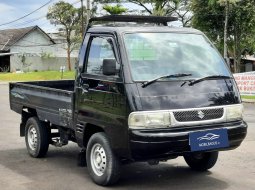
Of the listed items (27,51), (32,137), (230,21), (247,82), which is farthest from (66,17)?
(32,137)

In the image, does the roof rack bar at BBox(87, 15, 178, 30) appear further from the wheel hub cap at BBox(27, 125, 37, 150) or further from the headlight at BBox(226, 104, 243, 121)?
the wheel hub cap at BBox(27, 125, 37, 150)

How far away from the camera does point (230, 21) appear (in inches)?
1254

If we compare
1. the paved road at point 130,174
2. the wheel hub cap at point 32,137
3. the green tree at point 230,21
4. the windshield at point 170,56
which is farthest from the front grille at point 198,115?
the green tree at point 230,21

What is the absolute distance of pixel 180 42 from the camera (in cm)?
662

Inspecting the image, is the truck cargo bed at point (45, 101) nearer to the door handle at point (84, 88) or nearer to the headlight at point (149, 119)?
the door handle at point (84, 88)

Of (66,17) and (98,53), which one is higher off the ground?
(66,17)

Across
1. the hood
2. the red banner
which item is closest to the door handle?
the hood

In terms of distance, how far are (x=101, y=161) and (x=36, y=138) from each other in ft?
7.37

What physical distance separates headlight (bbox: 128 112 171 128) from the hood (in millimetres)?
72

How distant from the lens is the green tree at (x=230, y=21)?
3006 centimetres

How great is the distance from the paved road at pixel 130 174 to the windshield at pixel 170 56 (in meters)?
1.43

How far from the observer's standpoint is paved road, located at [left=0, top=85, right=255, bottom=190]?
20.8 feet

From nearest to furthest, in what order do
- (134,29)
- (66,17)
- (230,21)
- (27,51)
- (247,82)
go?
(134,29) < (247,82) < (230,21) < (66,17) < (27,51)

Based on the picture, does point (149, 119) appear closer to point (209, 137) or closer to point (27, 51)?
point (209, 137)
